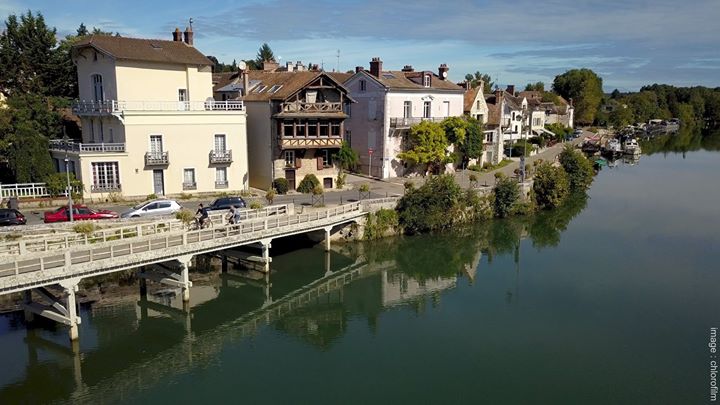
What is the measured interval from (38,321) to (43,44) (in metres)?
28.8

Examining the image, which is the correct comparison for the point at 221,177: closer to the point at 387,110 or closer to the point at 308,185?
the point at 308,185

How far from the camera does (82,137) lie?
138 feet

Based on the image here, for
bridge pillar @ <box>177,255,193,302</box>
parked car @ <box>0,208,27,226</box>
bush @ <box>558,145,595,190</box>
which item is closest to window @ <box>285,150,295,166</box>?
bridge pillar @ <box>177,255,193,302</box>

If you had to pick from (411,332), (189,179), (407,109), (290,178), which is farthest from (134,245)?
(407,109)

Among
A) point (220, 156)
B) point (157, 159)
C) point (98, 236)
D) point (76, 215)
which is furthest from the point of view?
point (220, 156)

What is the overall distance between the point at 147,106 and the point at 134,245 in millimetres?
16319

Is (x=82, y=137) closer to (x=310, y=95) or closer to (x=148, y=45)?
(x=148, y=45)

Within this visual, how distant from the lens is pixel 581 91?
11594 cm

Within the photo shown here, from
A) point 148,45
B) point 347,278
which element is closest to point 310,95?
point 148,45

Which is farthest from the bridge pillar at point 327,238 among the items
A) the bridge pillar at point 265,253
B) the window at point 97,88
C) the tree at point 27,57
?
the tree at point 27,57

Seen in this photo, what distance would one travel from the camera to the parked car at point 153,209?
30.3 m

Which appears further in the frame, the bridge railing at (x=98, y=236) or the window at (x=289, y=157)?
the window at (x=289, y=157)

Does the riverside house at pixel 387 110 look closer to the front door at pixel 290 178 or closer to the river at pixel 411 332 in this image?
the front door at pixel 290 178

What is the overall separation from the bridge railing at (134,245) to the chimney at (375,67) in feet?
70.0
